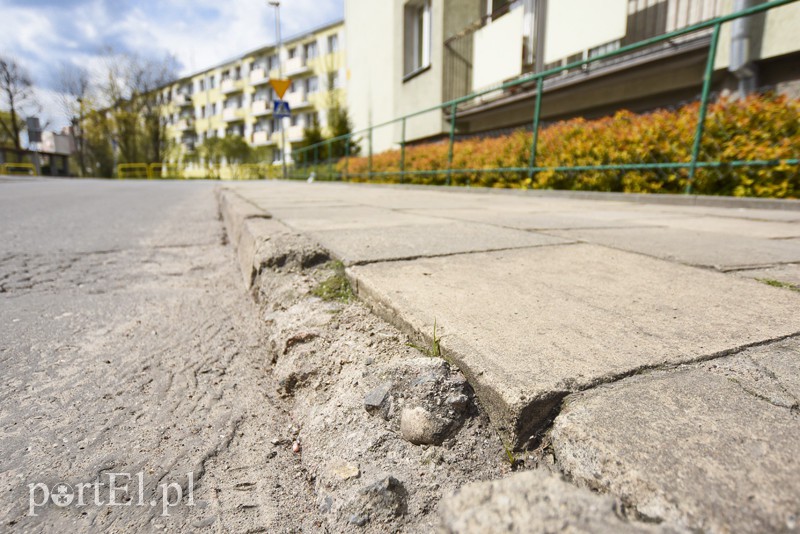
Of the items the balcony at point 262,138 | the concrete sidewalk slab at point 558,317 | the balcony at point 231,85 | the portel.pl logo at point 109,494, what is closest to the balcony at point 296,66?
the balcony at point 262,138

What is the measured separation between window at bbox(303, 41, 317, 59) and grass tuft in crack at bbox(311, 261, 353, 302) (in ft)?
104

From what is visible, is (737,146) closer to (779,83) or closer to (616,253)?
(779,83)

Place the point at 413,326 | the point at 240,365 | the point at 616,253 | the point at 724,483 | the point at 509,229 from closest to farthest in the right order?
1. the point at 724,483
2. the point at 413,326
3. the point at 240,365
4. the point at 616,253
5. the point at 509,229

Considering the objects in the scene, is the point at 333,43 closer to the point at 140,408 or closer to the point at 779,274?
the point at 779,274

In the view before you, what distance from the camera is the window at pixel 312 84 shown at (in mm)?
29250

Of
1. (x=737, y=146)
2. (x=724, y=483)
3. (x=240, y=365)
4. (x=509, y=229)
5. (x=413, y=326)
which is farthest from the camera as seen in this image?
(x=737, y=146)

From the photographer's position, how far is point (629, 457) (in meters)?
0.46

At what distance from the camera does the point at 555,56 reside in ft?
21.8

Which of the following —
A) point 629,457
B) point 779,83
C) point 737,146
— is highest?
point 779,83

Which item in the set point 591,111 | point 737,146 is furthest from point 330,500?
point 591,111

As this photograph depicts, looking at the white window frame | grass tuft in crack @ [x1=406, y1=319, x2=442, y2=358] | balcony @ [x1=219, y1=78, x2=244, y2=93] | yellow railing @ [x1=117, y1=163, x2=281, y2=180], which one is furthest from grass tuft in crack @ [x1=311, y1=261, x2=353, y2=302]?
balcony @ [x1=219, y1=78, x2=244, y2=93]

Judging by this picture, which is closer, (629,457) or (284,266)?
(629,457)

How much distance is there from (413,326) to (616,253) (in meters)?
1.07

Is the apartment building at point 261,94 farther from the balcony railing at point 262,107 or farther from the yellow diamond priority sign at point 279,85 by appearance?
the yellow diamond priority sign at point 279,85
